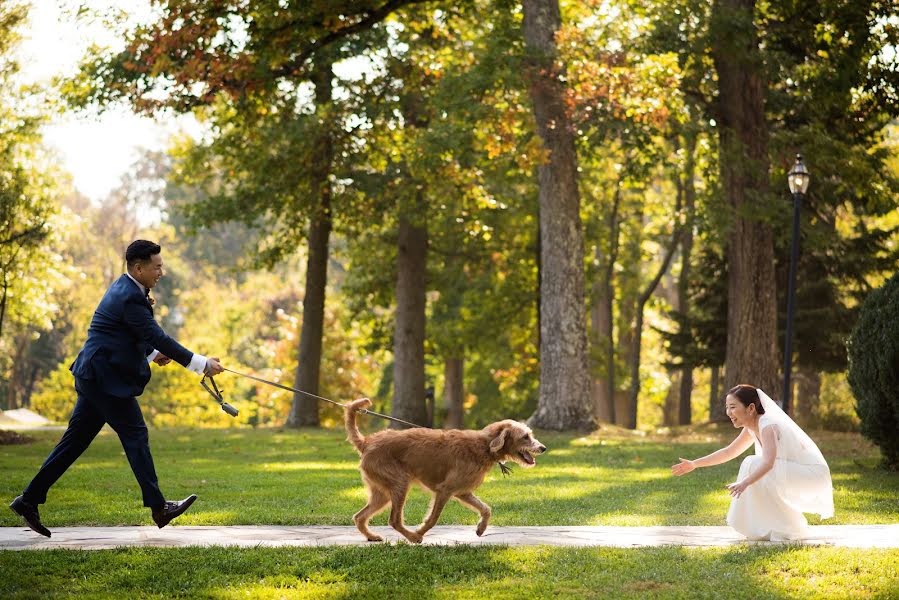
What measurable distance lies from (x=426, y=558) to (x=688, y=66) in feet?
60.7

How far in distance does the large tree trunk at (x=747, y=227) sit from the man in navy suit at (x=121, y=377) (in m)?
17.4

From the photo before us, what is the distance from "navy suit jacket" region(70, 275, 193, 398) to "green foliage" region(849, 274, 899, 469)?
947 centimetres

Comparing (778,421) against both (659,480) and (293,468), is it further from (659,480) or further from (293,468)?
(293,468)

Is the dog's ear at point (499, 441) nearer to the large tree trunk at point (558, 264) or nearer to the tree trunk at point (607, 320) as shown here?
the large tree trunk at point (558, 264)

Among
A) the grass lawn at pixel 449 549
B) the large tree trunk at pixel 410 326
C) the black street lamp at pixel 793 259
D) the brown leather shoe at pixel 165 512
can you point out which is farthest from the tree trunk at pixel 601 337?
the brown leather shoe at pixel 165 512

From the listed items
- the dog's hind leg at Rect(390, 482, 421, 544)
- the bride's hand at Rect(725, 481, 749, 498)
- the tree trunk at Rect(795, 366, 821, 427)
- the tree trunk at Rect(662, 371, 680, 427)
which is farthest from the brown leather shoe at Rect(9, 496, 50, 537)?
the tree trunk at Rect(662, 371, 680, 427)

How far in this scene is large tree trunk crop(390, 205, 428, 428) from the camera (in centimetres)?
2959

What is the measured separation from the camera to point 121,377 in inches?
343

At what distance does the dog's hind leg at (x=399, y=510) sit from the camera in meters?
8.71

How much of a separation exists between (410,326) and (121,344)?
2091 cm

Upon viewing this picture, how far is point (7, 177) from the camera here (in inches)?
990

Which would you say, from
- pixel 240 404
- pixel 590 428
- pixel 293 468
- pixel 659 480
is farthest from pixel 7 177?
pixel 240 404

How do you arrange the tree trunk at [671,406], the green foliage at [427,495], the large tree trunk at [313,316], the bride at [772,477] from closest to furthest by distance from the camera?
the bride at [772,477] < the green foliage at [427,495] < the large tree trunk at [313,316] < the tree trunk at [671,406]

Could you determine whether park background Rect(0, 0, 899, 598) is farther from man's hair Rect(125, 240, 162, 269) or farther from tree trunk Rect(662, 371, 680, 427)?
tree trunk Rect(662, 371, 680, 427)
